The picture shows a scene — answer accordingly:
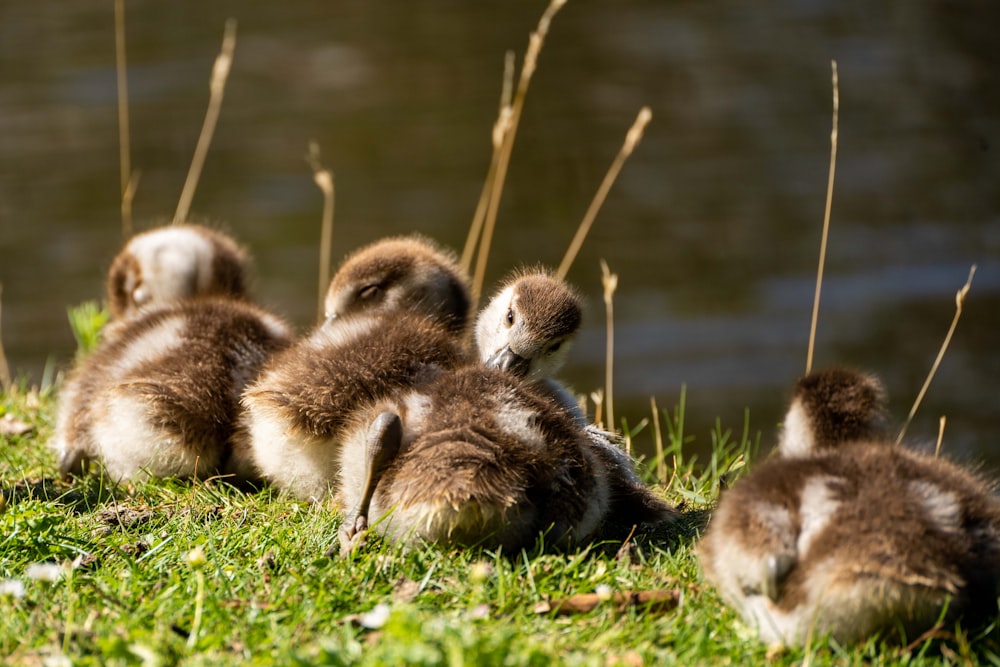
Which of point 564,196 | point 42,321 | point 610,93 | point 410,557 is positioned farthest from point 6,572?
point 610,93

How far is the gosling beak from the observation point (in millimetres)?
5969

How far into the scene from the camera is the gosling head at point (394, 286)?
262 inches

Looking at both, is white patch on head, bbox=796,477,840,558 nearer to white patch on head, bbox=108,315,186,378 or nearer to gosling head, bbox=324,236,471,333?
gosling head, bbox=324,236,471,333

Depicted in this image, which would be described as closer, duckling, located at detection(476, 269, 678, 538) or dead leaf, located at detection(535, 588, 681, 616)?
dead leaf, located at detection(535, 588, 681, 616)

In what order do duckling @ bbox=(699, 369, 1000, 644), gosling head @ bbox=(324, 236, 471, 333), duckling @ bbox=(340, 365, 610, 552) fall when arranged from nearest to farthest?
duckling @ bbox=(699, 369, 1000, 644) < duckling @ bbox=(340, 365, 610, 552) < gosling head @ bbox=(324, 236, 471, 333)

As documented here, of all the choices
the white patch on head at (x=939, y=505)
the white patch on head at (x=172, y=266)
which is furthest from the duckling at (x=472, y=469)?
the white patch on head at (x=172, y=266)

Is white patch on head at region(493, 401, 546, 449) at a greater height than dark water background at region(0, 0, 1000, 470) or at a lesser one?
greater

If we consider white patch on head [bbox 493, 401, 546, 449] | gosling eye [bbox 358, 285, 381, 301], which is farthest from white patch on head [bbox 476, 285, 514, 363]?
white patch on head [bbox 493, 401, 546, 449]

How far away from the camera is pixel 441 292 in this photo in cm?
678

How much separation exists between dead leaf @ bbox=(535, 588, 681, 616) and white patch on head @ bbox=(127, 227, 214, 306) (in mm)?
3604

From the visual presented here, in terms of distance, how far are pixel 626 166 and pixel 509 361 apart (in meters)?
10.7

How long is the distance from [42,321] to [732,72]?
10.0m

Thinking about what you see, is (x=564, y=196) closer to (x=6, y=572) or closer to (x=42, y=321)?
(x=42, y=321)

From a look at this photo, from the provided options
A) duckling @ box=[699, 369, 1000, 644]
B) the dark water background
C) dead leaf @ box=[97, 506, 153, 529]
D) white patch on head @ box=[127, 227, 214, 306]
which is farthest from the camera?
the dark water background
